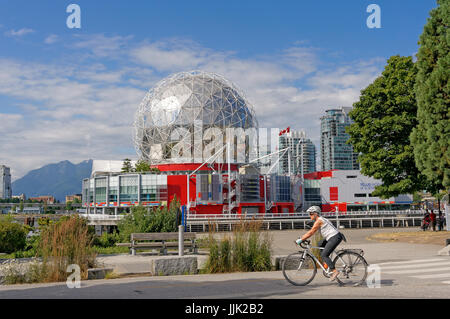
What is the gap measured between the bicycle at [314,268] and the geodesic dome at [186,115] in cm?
7213

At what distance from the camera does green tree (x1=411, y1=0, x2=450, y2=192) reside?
19266 mm

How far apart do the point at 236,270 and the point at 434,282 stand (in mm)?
5022

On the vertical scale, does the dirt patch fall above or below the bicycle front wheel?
below

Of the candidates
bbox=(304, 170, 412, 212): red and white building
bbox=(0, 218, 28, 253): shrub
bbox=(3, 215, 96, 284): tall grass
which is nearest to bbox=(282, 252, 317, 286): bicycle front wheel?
bbox=(3, 215, 96, 284): tall grass

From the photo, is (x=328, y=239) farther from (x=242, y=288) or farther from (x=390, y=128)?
(x=390, y=128)

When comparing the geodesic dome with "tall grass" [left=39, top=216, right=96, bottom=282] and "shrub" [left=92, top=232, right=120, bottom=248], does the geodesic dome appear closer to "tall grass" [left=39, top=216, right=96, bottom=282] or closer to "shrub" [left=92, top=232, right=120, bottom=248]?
"shrub" [left=92, top=232, right=120, bottom=248]

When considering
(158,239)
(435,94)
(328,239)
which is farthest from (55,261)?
(435,94)

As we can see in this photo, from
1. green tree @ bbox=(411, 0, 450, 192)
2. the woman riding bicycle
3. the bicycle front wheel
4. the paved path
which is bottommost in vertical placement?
the paved path

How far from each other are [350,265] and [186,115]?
73367 mm

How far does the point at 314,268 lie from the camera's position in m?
9.73

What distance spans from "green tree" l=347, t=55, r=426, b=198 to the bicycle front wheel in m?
22.0

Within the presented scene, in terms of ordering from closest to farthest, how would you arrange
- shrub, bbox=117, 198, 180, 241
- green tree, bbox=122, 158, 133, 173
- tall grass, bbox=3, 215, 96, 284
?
tall grass, bbox=3, 215, 96, 284 < shrub, bbox=117, 198, 180, 241 < green tree, bbox=122, 158, 133, 173
